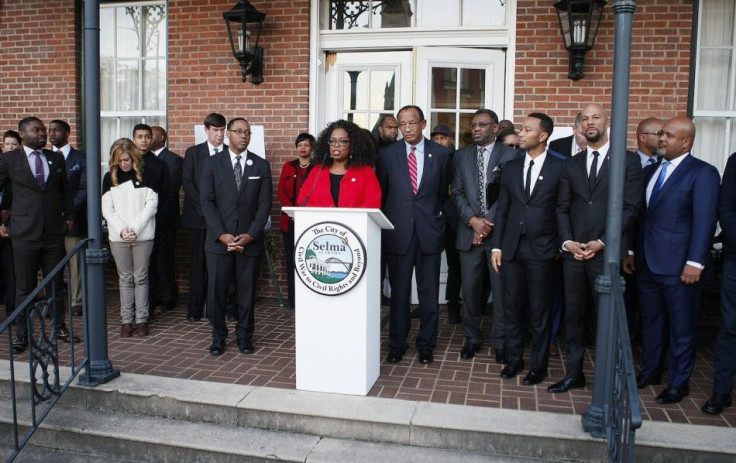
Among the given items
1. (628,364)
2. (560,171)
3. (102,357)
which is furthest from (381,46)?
(628,364)

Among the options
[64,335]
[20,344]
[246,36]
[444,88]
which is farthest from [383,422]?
[246,36]

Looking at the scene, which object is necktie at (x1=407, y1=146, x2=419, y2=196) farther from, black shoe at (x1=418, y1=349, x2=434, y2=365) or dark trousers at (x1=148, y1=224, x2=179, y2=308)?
dark trousers at (x1=148, y1=224, x2=179, y2=308)

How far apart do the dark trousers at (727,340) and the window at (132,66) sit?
610 centimetres

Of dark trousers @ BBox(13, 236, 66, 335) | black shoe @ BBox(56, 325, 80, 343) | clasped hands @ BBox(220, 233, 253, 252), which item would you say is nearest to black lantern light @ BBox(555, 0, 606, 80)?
clasped hands @ BBox(220, 233, 253, 252)

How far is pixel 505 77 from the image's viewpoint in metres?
6.65

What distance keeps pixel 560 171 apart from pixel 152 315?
4251 millimetres

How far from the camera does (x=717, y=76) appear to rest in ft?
20.5

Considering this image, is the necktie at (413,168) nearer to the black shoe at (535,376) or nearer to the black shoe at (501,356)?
the black shoe at (501,356)

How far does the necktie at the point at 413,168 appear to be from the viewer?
188 inches

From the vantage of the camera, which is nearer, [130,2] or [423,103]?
[423,103]

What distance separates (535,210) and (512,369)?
3.88 feet

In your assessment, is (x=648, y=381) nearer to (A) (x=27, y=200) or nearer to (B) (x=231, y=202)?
(B) (x=231, y=202)

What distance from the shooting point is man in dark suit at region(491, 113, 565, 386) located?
4.37 metres

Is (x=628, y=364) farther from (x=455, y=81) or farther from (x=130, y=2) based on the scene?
(x=130, y=2)
